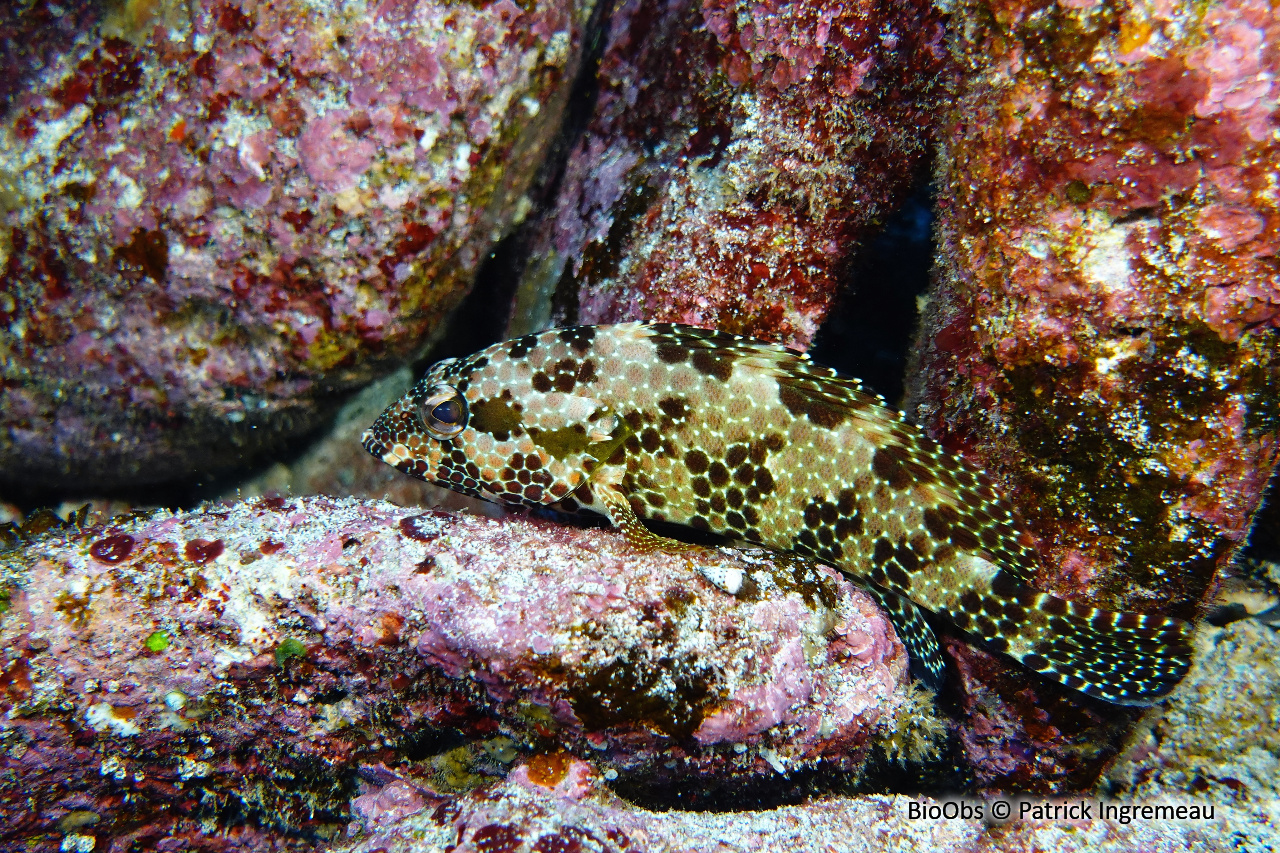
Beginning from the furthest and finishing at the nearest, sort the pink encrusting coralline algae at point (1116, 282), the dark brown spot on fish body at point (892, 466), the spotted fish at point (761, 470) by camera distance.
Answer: the dark brown spot on fish body at point (892, 466)
the spotted fish at point (761, 470)
the pink encrusting coralline algae at point (1116, 282)

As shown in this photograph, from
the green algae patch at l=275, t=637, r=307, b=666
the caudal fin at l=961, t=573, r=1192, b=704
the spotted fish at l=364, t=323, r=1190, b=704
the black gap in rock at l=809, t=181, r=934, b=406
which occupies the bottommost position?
the green algae patch at l=275, t=637, r=307, b=666

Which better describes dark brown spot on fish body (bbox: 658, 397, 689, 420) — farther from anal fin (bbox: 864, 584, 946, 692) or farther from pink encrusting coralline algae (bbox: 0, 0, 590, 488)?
pink encrusting coralline algae (bbox: 0, 0, 590, 488)

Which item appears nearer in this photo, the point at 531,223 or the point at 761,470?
the point at 761,470

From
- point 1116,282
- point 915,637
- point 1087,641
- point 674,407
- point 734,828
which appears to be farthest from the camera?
point 674,407

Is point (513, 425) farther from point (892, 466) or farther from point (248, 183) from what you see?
point (248, 183)

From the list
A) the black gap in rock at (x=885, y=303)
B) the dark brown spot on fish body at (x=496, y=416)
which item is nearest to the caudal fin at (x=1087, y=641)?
the black gap in rock at (x=885, y=303)

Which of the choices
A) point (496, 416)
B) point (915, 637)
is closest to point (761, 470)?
point (915, 637)

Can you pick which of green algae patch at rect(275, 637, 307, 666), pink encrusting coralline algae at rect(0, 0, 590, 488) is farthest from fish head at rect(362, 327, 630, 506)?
green algae patch at rect(275, 637, 307, 666)

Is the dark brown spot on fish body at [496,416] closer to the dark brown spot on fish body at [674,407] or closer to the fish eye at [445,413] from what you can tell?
the fish eye at [445,413]
